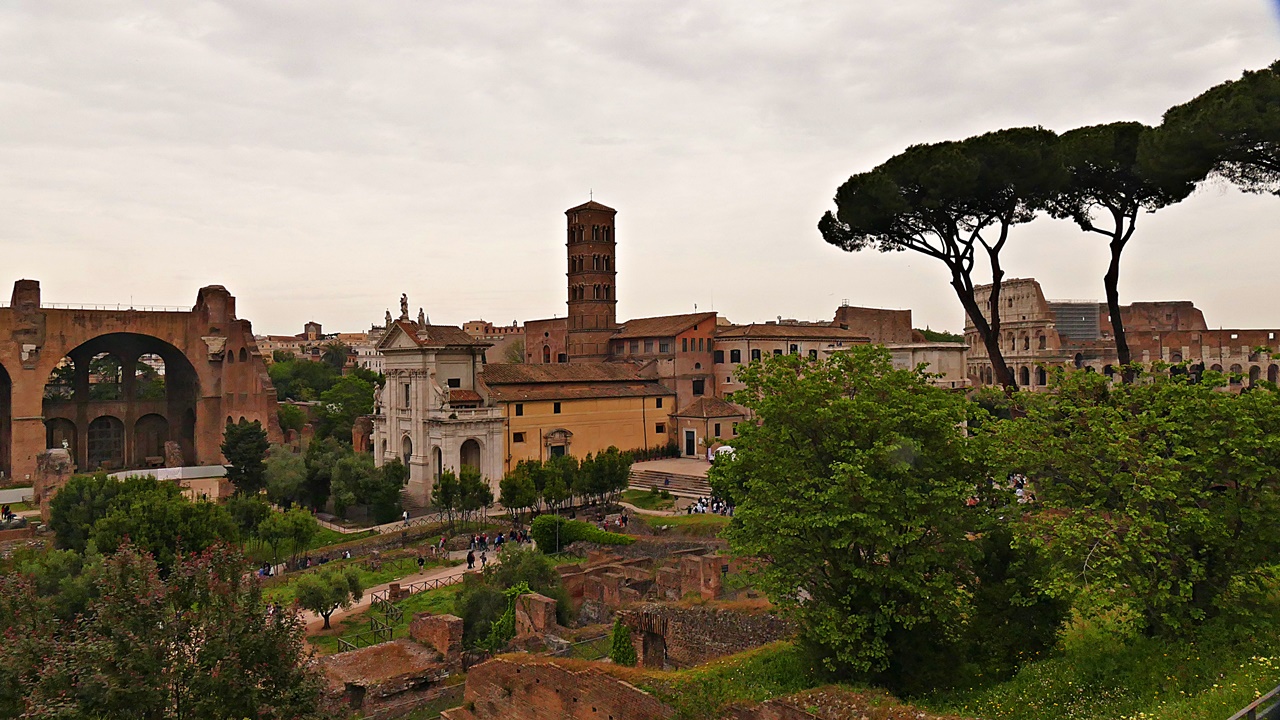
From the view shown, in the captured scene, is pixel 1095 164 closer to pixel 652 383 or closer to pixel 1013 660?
pixel 1013 660

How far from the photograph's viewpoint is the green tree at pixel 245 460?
41500 mm

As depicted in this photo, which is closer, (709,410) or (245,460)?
(245,460)

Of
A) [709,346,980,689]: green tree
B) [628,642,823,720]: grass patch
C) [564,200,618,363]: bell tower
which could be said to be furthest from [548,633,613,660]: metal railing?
[564,200,618,363]: bell tower

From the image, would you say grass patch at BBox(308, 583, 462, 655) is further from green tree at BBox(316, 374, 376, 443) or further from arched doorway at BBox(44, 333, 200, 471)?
arched doorway at BBox(44, 333, 200, 471)

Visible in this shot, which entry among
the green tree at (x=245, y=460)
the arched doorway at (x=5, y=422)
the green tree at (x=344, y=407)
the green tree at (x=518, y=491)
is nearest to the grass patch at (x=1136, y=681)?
the green tree at (x=518, y=491)

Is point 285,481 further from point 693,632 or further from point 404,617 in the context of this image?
point 693,632

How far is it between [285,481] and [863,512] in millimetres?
33369

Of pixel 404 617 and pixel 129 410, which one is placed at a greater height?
pixel 129 410

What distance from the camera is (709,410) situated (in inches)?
1854

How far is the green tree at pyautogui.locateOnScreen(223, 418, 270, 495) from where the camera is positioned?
4150 centimetres

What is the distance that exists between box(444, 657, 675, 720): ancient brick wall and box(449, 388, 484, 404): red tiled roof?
2742 centimetres

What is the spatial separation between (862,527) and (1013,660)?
3.24 metres

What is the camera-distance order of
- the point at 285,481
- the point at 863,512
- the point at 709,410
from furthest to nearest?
the point at 709,410, the point at 285,481, the point at 863,512

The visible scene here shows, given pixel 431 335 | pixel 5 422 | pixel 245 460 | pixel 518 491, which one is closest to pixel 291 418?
pixel 5 422
